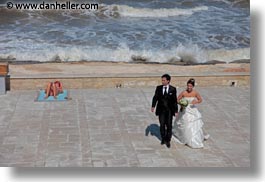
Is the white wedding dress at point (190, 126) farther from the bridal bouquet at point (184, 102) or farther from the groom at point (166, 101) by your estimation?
the groom at point (166, 101)

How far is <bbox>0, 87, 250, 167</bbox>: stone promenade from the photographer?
8344mm

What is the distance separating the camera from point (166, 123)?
8.72 metres

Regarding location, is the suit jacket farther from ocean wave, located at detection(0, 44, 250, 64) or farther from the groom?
ocean wave, located at detection(0, 44, 250, 64)

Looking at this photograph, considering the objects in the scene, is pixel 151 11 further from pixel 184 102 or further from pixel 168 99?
pixel 168 99

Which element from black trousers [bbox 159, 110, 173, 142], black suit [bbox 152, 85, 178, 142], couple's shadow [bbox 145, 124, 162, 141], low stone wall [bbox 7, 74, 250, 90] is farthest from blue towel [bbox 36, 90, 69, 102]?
black suit [bbox 152, 85, 178, 142]

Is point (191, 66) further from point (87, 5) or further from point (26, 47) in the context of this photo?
point (26, 47)

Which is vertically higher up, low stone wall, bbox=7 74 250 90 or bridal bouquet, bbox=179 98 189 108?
low stone wall, bbox=7 74 250 90

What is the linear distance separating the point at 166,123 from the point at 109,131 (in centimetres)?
161

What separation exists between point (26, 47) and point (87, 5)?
7.01 ft

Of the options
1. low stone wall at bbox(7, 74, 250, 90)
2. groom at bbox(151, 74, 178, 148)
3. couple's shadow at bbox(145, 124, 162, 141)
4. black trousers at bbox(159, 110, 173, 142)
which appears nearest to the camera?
groom at bbox(151, 74, 178, 148)

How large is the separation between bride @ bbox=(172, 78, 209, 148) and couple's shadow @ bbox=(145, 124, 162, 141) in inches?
24.4

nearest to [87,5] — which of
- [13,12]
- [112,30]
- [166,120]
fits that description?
[112,30]

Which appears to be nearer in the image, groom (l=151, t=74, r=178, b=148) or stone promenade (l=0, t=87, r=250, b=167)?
stone promenade (l=0, t=87, r=250, b=167)

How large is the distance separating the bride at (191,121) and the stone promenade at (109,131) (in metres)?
0.18
